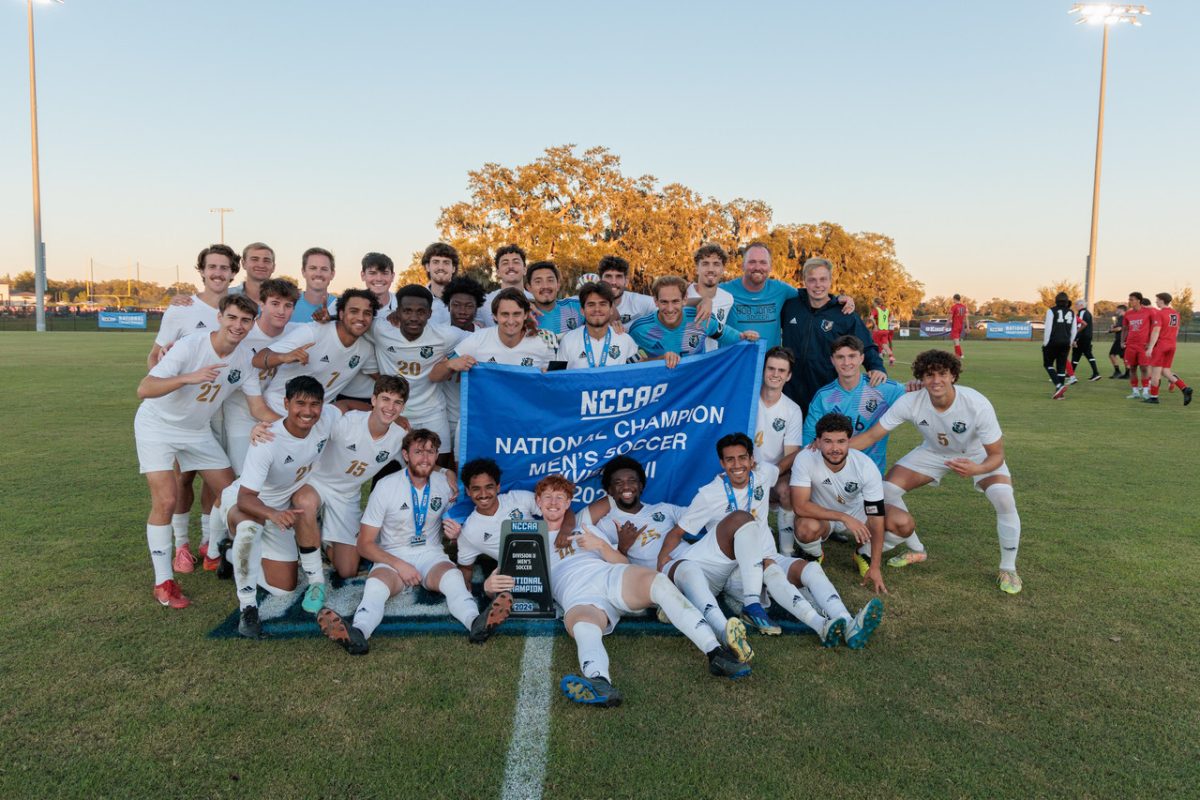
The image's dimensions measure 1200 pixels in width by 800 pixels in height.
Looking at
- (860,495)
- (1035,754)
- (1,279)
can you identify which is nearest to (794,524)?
(860,495)

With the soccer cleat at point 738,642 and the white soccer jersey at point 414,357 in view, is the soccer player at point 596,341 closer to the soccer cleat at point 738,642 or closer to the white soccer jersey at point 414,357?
the white soccer jersey at point 414,357

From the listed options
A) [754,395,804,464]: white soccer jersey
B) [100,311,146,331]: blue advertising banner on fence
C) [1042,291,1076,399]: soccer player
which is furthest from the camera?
[100,311,146,331]: blue advertising banner on fence

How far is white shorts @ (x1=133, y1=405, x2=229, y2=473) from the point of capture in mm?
4418

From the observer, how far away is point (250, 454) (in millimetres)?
4223

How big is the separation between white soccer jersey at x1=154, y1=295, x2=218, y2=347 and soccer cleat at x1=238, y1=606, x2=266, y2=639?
6.87 ft

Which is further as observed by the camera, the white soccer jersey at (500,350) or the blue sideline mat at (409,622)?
the white soccer jersey at (500,350)

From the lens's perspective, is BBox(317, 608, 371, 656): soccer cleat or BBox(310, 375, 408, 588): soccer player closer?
BBox(317, 608, 371, 656): soccer cleat

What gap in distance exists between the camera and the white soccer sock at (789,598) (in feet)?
12.6

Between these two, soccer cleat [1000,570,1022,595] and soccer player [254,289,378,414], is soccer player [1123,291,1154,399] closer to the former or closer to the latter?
soccer cleat [1000,570,1022,595]

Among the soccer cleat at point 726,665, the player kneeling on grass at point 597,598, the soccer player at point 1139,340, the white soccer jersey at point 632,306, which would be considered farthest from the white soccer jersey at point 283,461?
the soccer player at point 1139,340

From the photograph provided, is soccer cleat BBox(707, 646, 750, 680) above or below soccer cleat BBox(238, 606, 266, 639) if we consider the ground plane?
above

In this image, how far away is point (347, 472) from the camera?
4.70m

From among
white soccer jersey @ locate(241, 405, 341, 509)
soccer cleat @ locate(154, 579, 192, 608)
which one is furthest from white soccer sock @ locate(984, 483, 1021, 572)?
soccer cleat @ locate(154, 579, 192, 608)

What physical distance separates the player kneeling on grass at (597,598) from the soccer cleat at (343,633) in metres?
1.02
